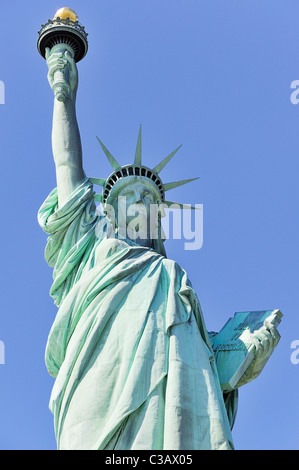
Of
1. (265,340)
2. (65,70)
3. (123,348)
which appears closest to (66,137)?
(65,70)

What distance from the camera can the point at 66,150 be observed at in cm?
1950

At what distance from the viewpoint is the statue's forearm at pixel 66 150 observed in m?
19.3

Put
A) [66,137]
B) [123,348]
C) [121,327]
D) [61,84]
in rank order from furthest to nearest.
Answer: [61,84], [66,137], [121,327], [123,348]

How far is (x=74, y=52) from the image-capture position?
2102 centimetres

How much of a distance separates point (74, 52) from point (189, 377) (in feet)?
23.1

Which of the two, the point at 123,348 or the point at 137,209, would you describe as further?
the point at 137,209

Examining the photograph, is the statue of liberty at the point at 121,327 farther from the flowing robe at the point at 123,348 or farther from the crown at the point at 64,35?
the crown at the point at 64,35

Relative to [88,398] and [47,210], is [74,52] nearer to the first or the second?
[47,210]

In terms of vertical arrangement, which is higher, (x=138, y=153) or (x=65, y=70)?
(x=65, y=70)

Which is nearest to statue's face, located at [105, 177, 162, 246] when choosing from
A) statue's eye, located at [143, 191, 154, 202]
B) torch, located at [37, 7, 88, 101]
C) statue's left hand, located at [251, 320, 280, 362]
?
statue's eye, located at [143, 191, 154, 202]

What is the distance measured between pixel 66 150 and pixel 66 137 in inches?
10.0

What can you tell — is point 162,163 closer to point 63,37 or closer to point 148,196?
point 148,196

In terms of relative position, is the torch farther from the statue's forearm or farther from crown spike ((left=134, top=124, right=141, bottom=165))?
crown spike ((left=134, top=124, right=141, bottom=165))
